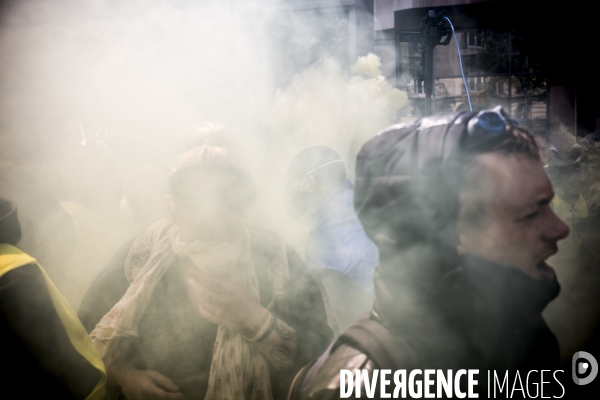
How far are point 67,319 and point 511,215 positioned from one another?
155 cm

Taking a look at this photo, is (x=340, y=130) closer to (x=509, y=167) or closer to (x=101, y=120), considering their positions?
(x=101, y=120)

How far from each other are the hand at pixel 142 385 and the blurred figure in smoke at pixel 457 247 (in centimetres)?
85

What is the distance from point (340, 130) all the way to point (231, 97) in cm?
141

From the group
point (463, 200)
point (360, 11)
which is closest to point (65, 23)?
point (463, 200)

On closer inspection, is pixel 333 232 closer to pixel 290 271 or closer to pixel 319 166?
pixel 319 166

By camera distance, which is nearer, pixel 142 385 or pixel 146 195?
pixel 142 385

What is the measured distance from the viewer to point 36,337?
4.20 ft

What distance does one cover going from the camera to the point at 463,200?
39.4 inches

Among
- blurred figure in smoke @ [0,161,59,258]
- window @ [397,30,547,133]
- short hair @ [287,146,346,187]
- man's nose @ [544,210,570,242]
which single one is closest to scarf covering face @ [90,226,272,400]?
blurred figure in smoke @ [0,161,59,258]

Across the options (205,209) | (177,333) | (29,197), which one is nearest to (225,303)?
(177,333)

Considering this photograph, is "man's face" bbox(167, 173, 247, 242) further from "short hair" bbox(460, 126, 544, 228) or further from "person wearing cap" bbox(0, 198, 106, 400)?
"short hair" bbox(460, 126, 544, 228)

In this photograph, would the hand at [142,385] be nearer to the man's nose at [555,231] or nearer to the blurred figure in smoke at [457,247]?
the blurred figure in smoke at [457,247]

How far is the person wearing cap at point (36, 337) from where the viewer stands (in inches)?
48.5

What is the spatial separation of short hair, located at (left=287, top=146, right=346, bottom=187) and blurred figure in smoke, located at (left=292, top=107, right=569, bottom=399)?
1.28 metres
